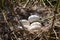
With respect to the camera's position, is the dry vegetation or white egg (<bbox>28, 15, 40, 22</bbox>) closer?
the dry vegetation

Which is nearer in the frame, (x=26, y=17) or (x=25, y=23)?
(x=25, y=23)

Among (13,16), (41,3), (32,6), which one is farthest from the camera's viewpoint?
(32,6)

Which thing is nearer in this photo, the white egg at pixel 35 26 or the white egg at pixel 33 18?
the white egg at pixel 35 26

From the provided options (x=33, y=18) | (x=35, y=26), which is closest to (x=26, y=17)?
(x=33, y=18)

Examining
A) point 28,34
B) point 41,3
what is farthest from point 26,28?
point 41,3

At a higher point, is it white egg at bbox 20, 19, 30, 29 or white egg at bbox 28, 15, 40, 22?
white egg at bbox 28, 15, 40, 22

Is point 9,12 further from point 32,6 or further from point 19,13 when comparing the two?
point 32,6

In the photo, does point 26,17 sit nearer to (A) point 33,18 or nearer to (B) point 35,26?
(A) point 33,18

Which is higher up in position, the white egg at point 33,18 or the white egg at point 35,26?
the white egg at point 33,18
